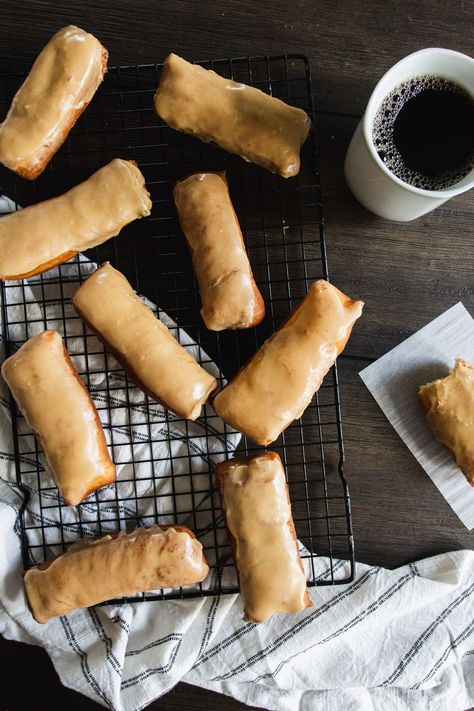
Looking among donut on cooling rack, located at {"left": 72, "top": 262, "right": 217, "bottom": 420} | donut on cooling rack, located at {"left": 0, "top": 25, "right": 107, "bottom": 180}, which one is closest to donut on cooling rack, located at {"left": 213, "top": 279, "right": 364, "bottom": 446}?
donut on cooling rack, located at {"left": 72, "top": 262, "right": 217, "bottom": 420}

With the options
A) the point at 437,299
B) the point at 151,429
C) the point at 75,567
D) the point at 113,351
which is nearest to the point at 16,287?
the point at 113,351

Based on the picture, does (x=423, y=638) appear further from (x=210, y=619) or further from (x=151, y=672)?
(x=151, y=672)

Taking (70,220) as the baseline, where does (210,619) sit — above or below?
below

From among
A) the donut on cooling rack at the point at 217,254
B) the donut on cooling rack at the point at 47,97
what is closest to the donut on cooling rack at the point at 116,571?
the donut on cooling rack at the point at 217,254

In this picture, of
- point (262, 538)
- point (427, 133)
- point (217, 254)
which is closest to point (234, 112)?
point (217, 254)

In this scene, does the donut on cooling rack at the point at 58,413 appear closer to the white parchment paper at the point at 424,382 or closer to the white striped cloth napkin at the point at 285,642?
the white striped cloth napkin at the point at 285,642

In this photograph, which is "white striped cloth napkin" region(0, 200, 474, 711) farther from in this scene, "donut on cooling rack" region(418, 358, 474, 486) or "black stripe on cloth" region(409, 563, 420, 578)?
"donut on cooling rack" region(418, 358, 474, 486)

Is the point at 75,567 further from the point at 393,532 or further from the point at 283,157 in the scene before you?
the point at 283,157
